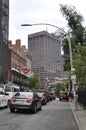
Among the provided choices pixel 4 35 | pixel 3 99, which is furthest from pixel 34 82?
pixel 3 99

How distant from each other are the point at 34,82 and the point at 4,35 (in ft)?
103

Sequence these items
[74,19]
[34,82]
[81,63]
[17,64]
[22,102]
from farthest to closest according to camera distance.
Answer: [34,82] → [17,64] → [74,19] → [22,102] → [81,63]

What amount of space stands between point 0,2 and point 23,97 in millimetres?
58796

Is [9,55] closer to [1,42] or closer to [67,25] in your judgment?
[1,42]

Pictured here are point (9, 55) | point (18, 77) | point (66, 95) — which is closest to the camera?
point (66, 95)

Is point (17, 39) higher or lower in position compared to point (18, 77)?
higher

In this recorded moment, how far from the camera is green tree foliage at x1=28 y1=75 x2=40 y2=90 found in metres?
112

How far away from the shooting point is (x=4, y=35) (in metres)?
85.2

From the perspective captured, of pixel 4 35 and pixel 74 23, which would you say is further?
pixel 4 35

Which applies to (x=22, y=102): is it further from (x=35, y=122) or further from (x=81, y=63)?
(x=35, y=122)

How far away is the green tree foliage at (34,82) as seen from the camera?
112 m

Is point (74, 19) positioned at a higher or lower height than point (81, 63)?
higher

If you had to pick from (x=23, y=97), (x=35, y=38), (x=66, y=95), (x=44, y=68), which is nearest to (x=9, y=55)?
(x=35, y=38)

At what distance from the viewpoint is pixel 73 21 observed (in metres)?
41.8
